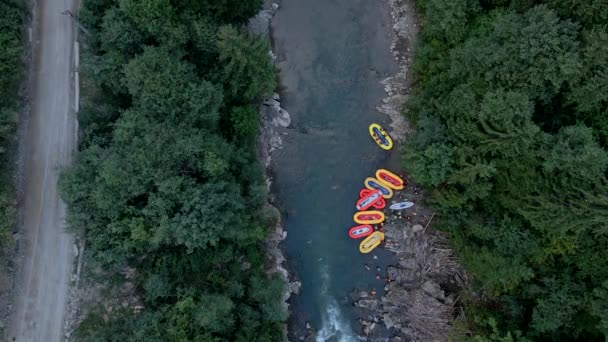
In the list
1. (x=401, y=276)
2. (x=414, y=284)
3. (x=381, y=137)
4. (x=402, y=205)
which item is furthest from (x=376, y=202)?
(x=414, y=284)

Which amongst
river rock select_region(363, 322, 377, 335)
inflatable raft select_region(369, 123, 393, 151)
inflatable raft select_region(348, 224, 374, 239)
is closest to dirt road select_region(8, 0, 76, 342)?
inflatable raft select_region(348, 224, 374, 239)

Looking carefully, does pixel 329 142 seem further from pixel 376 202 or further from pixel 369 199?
pixel 376 202

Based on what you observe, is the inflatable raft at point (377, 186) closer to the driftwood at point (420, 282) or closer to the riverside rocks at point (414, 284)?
the riverside rocks at point (414, 284)

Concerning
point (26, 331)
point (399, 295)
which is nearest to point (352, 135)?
point (399, 295)

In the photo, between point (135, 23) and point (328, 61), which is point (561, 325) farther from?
point (135, 23)

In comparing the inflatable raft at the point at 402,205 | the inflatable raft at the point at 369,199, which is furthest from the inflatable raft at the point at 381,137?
the inflatable raft at the point at 402,205

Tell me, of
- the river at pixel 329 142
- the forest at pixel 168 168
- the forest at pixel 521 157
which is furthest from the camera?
the river at pixel 329 142

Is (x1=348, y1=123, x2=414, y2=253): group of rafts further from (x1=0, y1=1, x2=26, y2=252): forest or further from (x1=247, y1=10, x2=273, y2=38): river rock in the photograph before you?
(x1=0, y1=1, x2=26, y2=252): forest

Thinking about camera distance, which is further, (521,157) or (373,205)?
(373,205)
